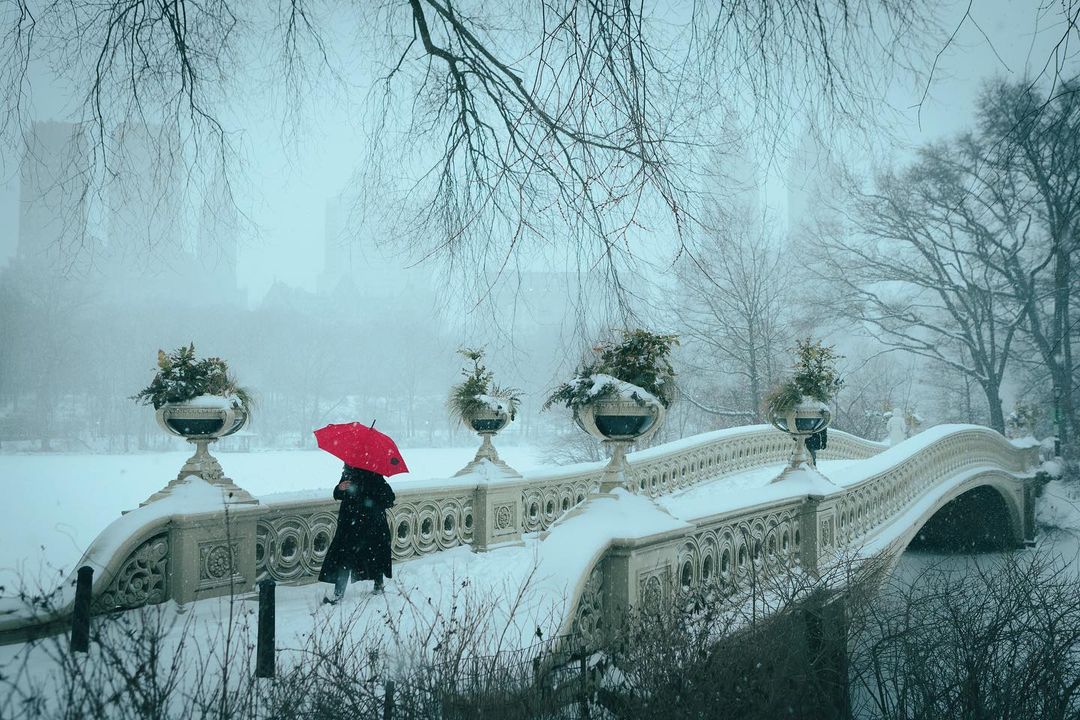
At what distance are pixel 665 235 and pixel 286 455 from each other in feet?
61.2

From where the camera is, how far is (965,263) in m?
27.7

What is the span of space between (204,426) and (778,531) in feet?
18.5

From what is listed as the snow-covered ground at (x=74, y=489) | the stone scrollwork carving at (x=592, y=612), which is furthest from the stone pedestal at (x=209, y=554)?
the stone scrollwork carving at (x=592, y=612)

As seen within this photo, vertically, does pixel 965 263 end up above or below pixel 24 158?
above

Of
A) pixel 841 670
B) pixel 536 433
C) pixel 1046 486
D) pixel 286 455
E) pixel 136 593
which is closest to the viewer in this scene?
pixel 841 670

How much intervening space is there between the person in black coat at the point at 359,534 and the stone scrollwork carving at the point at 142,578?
4.13 ft

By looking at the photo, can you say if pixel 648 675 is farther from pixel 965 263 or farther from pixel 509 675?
→ pixel 965 263

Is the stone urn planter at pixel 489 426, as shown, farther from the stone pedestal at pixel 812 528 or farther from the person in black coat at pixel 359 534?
the stone pedestal at pixel 812 528

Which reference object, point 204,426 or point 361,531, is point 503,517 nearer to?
point 361,531

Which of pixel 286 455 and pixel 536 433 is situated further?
pixel 536 433

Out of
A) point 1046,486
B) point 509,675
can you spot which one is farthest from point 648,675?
point 1046,486

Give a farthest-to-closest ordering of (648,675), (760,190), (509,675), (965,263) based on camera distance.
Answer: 1. (965,263)
2. (760,190)
3. (648,675)
4. (509,675)

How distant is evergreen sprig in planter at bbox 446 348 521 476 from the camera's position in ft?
32.4

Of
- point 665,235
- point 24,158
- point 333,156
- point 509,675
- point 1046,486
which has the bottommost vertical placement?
point 1046,486
